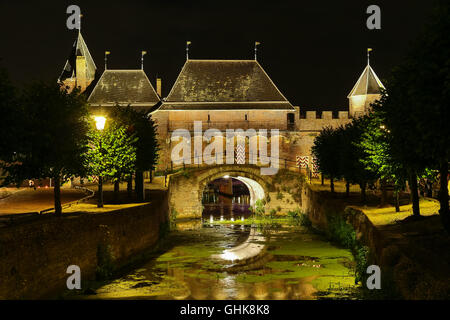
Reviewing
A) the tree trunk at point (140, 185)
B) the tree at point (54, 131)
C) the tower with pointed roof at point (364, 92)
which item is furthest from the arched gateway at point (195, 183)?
the tower with pointed roof at point (364, 92)

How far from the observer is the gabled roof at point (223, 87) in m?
48.6

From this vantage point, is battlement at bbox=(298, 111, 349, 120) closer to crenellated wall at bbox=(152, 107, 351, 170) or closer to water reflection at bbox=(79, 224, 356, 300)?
crenellated wall at bbox=(152, 107, 351, 170)

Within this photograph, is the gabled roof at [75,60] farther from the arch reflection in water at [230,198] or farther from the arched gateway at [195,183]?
the arched gateway at [195,183]

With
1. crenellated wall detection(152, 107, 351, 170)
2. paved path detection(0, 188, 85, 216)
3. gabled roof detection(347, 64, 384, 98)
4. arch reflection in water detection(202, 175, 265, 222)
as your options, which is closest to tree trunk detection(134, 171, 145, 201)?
paved path detection(0, 188, 85, 216)

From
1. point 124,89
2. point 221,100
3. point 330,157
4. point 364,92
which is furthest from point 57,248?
point 364,92

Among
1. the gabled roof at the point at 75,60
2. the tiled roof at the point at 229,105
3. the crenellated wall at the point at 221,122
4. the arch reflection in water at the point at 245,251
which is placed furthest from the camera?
the gabled roof at the point at 75,60

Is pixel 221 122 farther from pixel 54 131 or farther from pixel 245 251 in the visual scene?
pixel 54 131

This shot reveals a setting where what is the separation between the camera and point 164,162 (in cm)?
4881

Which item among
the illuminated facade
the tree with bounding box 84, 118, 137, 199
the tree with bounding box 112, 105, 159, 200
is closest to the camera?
the tree with bounding box 84, 118, 137, 199

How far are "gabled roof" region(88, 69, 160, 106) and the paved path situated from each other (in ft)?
63.8

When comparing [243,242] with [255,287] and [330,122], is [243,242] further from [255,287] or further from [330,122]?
[330,122]

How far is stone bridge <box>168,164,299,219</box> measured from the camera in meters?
38.8

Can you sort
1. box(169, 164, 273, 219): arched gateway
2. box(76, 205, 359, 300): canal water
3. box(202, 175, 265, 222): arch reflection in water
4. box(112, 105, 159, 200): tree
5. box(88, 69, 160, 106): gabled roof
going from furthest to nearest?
box(88, 69, 160, 106): gabled roof → box(202, 175, 265, 222): arch reflection in water → box(169, 164, 273, 219): arched gateway → box(112, 105, 159, 200): tree → box(76, 205, 359, 300): canal water
